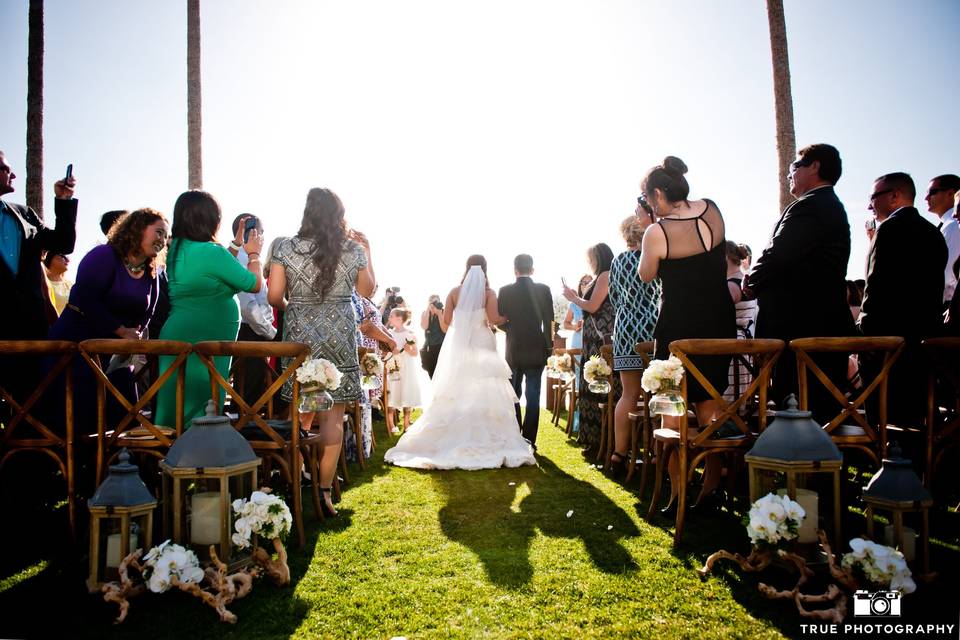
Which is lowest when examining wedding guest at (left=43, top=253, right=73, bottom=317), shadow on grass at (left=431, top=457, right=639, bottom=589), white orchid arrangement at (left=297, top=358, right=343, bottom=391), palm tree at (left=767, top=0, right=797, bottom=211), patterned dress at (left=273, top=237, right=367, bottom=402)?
shadow on grass at (left=431, top=457, right=639, bottom=589)

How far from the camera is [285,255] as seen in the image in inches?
159

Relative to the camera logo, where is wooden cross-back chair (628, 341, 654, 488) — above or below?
above

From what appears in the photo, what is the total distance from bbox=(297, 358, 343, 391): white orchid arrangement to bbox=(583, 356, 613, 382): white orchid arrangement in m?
2.74

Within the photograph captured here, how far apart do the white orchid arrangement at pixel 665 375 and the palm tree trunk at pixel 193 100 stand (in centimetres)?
928

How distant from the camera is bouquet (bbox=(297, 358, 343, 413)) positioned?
3547mm

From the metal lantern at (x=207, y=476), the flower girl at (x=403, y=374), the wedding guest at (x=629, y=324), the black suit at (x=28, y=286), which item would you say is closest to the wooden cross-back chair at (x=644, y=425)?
the wedding guest at (x=629, y=324)

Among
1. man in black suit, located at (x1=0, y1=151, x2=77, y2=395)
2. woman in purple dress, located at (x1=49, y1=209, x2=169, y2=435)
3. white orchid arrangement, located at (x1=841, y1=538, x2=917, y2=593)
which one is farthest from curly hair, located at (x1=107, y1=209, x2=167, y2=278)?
white orchid arrangement, located at (x1=841, y1=538, x2=917, y2=593)

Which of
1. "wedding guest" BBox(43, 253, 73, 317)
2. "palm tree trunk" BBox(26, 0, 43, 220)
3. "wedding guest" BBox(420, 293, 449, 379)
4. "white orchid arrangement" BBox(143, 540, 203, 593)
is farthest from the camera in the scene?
"palm tree trunk" BBox(26, 0, 43, 220)

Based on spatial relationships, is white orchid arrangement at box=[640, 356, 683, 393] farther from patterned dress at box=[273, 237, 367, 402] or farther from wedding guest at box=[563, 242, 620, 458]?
wedding guest at box=[563, 242, 620, 458]

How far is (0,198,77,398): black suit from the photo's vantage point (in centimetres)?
403

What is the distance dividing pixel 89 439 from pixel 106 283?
1.11 metres

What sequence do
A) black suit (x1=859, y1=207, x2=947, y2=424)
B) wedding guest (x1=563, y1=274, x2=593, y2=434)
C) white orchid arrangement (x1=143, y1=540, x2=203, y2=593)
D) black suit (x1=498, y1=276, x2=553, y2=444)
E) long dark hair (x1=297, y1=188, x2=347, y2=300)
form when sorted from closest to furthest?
1. white orchid arrangement (x1=143, y1=540, x2=203, y2=593)
2. black suit (x1=859, y1=207, x2=947, y2=424)
3. long dark hair (x1=297, y1=188, x2=347, y2=300)
4. black suit (x1=498, y1=276, x2=553, y2=444)
5. wedding guest (x1=563, y1=274, x2=593, y2=434)

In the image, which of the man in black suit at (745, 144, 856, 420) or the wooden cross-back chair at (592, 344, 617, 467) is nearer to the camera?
the man in black suit at (745, 144, 856, 420)

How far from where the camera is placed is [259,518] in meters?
2.69
